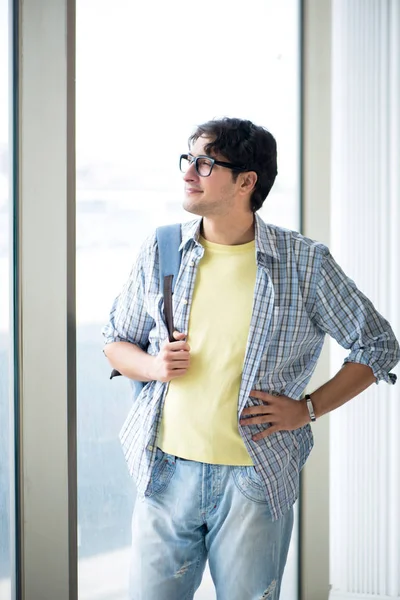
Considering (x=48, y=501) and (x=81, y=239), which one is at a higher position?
(x=81, y=239)

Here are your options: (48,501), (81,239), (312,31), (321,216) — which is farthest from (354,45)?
(48,501)

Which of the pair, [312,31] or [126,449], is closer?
[126,449]

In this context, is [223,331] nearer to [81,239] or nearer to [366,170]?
[81,239]

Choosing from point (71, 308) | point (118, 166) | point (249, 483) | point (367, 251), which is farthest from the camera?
point (367, 251)

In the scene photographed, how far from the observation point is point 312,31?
257cm

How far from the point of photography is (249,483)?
1660mm

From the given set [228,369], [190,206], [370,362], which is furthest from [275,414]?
[190,206]

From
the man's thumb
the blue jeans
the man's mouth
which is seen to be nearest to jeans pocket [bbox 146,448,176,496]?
the blue jeans

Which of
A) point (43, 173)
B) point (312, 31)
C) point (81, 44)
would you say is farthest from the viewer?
point (312, 31)

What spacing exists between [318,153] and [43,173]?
1.21 metres

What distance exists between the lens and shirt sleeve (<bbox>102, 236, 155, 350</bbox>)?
1.82 metres

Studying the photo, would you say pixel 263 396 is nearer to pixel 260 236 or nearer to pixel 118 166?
pixel 260 236

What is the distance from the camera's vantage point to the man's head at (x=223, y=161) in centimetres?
173

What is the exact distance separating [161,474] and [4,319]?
1.69ft
